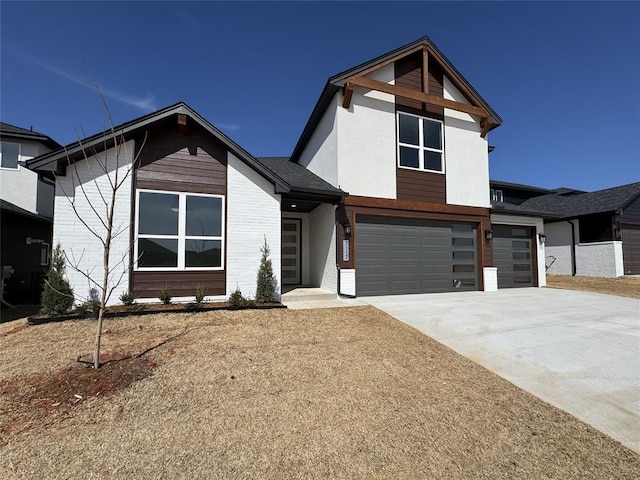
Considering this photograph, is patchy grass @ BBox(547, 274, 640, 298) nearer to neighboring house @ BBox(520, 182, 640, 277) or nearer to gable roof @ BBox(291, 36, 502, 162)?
neighboring house @ BBox(520, 182, 640, 277)

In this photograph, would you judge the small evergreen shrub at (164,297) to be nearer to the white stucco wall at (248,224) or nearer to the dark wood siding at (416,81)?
the white stucco wall at (248,224)

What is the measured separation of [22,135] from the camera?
11.6 m

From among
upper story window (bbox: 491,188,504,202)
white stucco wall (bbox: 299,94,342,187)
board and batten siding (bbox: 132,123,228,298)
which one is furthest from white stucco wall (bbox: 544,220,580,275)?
board and batten siding (bbox: 132,123,228,298)

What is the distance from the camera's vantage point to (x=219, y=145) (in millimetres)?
8312

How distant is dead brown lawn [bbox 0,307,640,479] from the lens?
2.28m

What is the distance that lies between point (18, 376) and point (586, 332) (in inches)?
369

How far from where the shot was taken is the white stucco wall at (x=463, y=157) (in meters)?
10.9

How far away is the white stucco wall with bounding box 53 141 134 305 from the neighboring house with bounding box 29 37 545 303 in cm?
3

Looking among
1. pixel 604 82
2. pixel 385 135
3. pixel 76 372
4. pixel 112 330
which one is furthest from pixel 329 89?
pixel 604 82

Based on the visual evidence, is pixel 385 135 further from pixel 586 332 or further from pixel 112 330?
pixel 112 330

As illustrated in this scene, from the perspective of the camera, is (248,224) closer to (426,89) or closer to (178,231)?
(178,231)

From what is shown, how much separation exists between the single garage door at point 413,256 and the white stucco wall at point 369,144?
1.17 meters

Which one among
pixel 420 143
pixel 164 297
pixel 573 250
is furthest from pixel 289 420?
pixel 573 250

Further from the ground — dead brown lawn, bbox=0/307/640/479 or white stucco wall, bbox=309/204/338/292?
white stucco wall, bbox=309/204/338/292
